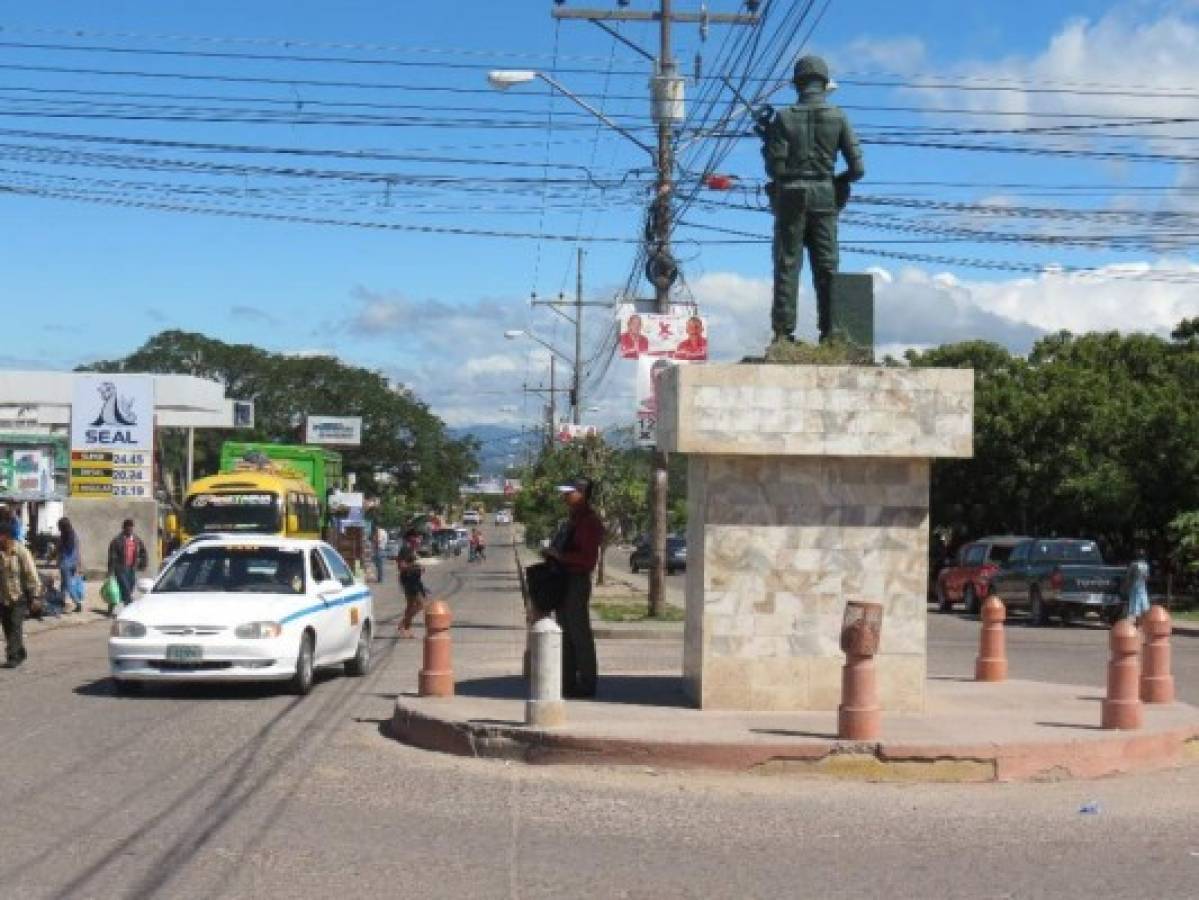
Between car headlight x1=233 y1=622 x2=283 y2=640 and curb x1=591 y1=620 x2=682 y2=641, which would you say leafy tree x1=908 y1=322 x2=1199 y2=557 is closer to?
curb x1=591 y1=620 x2=682 y2=641

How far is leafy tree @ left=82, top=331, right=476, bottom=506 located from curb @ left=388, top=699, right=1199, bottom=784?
289ft

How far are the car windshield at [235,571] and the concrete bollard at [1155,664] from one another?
8067 mm

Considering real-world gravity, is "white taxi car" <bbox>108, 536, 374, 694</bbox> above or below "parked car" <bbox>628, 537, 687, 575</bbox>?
above

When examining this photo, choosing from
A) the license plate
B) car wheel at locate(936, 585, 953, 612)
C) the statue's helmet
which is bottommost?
car wheel at locate(936, 585, 953, 612)

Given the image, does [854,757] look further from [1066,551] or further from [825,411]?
[1066,551]

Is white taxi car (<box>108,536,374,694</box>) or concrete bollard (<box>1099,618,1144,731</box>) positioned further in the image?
white taxi car (<box>108,536,374,694</box>)

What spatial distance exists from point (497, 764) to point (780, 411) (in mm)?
3423

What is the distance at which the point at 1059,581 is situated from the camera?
31.6 meters

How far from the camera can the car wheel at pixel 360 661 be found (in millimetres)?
18484

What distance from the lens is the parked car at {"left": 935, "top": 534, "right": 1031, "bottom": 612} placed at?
36312mm

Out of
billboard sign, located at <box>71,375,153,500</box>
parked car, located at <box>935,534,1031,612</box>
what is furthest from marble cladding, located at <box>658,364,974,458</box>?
billboard sign, located at <box>71,375,153,500</box>

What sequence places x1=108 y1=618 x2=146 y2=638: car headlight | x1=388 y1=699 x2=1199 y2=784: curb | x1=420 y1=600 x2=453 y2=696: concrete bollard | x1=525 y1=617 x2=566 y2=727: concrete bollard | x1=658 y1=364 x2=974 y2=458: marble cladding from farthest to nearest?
x1=108 y1=618 x2=146 y2=638: car headlight, x1=420 y1=600 x2=453 y2=696: concrete bollard, x1=658 y1=364 x2=974 y2=458: marble cladding, x1=525 y1=617 x2=566 y2=727: concrete bollard, x1=388 y1=699 x2=1199 y2=784: curb

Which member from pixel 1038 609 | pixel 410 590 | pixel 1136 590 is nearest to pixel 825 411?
pixel 410 590

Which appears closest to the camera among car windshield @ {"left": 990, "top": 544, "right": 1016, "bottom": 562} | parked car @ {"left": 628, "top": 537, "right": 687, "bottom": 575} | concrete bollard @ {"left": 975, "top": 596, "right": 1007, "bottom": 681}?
concrete bollard @ {"left": 975, "top": 596, "right": 1007, "bottom": 681}
